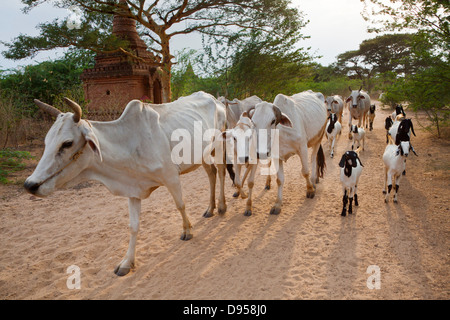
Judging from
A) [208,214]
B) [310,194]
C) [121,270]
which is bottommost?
[121,270]

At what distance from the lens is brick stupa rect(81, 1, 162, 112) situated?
1298cm

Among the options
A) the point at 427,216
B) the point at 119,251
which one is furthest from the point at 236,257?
the point at 427,216

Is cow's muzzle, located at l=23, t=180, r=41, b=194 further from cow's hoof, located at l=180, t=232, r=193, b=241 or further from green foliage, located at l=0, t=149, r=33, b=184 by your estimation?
green foliage, located at l=0, t=149, r=33, b=184

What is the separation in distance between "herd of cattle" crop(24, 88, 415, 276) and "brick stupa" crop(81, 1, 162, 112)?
29.1ft

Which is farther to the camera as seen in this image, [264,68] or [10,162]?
[264,68]

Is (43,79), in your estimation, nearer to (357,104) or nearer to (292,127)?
(357,104)

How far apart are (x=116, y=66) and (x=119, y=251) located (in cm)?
1103

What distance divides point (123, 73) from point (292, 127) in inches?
396

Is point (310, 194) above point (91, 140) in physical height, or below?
below

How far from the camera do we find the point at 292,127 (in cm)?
487

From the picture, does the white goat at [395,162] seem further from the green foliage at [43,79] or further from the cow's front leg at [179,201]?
the green foliage at [43,79]

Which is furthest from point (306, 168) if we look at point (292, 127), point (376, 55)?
point (376, 55)

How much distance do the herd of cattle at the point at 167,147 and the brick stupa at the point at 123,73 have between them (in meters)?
8.87

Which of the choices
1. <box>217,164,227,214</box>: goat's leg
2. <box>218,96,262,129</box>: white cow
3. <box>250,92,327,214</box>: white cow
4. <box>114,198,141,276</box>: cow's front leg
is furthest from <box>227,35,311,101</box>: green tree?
<box>114,198,141,276</box>: cow's front leg
